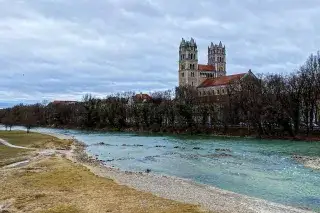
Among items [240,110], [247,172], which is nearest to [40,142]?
[247,172]

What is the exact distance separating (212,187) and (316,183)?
8.33m

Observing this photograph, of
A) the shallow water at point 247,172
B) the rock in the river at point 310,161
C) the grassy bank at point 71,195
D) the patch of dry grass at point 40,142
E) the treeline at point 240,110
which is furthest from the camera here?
the treeline at point 240,110

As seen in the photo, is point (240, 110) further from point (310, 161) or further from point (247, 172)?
point (247, 172)

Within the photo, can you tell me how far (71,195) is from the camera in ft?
84.9

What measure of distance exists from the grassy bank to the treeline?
2688 inches

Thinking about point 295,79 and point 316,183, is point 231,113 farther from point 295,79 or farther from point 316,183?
point 316,183

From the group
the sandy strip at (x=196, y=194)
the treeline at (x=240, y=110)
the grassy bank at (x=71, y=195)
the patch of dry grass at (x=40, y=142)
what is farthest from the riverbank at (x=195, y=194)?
the treeline at (x=240, y=110)

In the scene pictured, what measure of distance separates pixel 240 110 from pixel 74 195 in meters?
85.1

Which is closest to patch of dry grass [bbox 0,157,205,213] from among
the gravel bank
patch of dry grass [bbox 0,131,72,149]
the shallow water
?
the gravel bank

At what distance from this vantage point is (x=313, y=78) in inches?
3669

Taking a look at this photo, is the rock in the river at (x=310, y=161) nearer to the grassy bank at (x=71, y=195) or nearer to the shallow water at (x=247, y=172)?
the shallow water at (x=247, y=172)

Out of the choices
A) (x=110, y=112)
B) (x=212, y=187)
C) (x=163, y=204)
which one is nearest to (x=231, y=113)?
(x=110, y=112)

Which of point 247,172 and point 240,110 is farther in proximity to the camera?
point 240,110

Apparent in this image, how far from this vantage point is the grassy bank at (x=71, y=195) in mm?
22188
